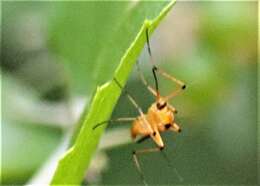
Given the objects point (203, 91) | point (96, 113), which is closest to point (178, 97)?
point (203, 91)

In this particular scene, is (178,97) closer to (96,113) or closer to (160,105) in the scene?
(160,105)

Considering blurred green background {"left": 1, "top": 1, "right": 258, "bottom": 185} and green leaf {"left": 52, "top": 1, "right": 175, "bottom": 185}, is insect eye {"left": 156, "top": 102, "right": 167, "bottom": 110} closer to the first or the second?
blurred green background {"left": 1, "top": 1, "right": 258, "bottom": 185}

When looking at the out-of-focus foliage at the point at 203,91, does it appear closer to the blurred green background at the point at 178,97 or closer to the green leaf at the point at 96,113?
the blurred green background at the point at 178,97

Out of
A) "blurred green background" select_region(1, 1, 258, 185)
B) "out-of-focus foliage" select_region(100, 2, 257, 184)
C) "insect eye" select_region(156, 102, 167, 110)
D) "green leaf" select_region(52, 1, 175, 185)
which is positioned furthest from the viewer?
"out-of-focus foliage" select_region(100, 2, 257, 184)

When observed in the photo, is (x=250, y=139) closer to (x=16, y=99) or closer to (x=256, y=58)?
(x=256, y=58)

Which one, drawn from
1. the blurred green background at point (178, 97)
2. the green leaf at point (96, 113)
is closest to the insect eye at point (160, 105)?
the blurred green background at point (178, 97)

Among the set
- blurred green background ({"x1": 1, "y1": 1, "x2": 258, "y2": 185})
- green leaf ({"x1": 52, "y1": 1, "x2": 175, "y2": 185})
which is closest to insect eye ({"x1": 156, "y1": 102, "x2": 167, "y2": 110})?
blurred green background ({"x1": 1, "y1": 1, "x2": 258, "y2": 185})
